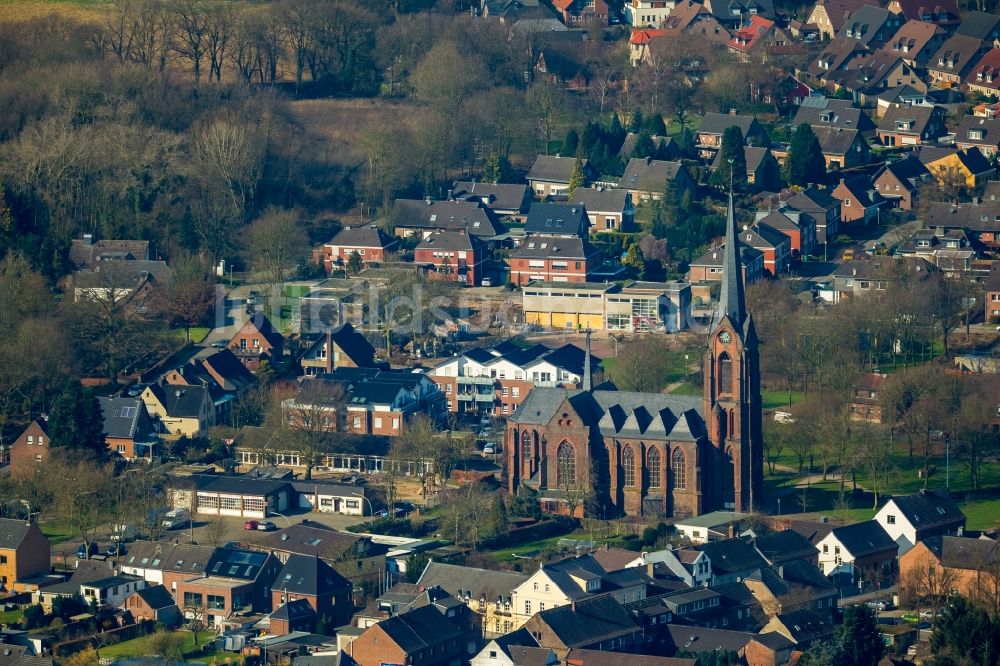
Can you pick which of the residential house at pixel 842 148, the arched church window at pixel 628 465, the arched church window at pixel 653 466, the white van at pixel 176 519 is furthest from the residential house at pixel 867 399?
the residential house at pixel 842 148

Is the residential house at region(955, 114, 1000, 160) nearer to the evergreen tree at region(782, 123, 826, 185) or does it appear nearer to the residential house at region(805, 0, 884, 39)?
the evergreen tree at region(782, 123, 826, 185)

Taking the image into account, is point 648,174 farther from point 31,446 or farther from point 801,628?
point 801,628

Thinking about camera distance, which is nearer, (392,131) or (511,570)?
(511,570)

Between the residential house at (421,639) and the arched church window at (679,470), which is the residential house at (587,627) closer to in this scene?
the residential house at (421,639)

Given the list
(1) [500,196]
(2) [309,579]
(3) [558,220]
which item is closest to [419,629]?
(2) [309,579]

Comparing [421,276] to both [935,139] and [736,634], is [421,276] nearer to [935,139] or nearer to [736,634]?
[935,139]

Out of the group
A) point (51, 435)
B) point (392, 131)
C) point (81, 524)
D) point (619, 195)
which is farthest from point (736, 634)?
point (392, 131)
